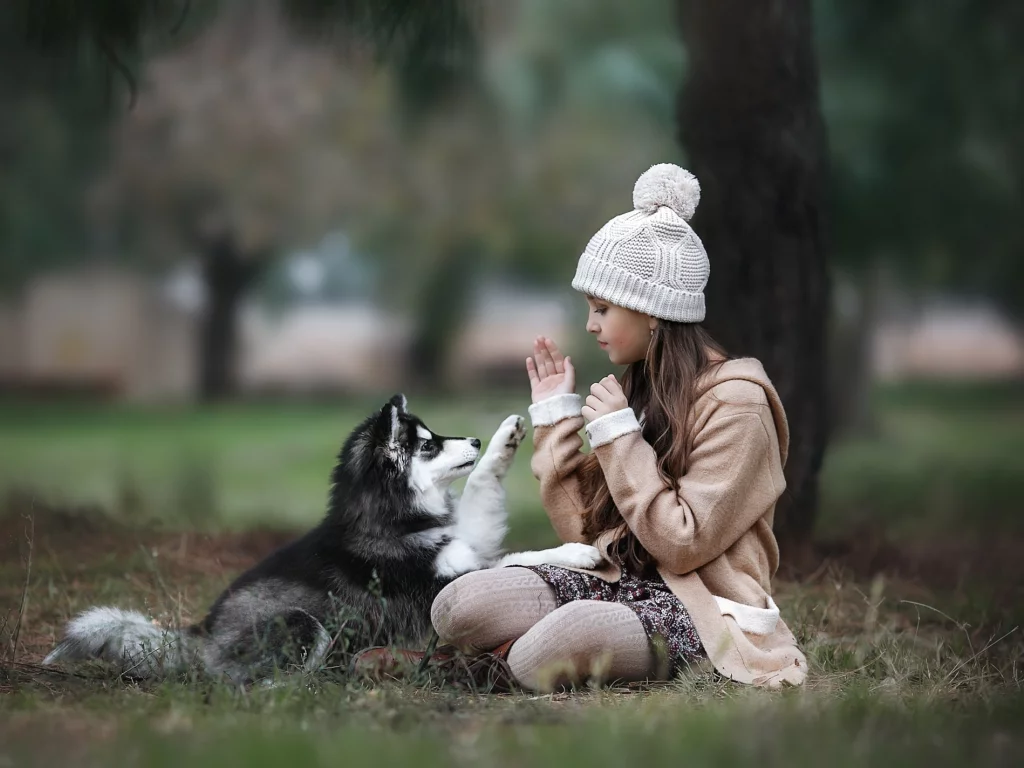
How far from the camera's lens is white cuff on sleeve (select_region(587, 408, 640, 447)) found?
3025 mm

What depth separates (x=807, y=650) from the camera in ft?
11.3

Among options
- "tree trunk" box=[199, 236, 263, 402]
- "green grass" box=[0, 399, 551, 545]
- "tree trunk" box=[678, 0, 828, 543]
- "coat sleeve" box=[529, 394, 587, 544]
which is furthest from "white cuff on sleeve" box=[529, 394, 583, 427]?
"tree trunk" box=[199, 236, 263, 402]

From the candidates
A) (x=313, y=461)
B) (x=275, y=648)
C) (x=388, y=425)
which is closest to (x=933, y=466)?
(x=313, y=461)

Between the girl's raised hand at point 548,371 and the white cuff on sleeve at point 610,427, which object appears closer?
the white cuff on sleeve at point 610,427

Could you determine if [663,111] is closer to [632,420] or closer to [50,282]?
[632,420]

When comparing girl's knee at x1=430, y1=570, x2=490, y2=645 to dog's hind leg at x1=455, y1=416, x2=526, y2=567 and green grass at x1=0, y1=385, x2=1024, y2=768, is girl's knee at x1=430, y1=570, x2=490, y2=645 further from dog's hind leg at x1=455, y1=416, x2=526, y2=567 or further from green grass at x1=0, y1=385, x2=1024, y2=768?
dog's hind leg at x1=455, y1=416, x2=526, y2=567

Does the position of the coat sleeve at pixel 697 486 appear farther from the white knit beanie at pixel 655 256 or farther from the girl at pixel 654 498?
the white knit beanie at pixel 655 256

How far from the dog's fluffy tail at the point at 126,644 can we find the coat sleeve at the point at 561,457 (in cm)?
116

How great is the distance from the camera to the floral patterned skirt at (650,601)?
3.05 meters

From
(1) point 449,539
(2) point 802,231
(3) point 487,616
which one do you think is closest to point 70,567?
(1) point 449,539

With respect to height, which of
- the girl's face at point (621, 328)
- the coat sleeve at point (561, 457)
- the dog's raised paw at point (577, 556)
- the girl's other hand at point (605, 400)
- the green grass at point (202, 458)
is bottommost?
the green grass at point (202, 458)

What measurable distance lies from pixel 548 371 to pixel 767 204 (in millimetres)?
1991

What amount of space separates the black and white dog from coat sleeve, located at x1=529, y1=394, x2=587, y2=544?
0.11 m

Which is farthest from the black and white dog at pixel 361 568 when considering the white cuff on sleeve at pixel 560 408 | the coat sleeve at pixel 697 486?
the coat sleeve at pixel 697 486
